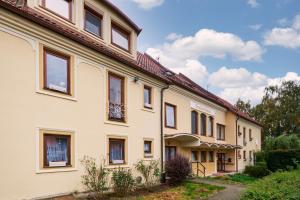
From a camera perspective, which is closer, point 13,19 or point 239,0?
point 13,19

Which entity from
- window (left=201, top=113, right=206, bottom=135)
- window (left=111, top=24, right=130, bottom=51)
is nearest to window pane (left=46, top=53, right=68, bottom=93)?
window (left=111, top=24, right=130, bottom=51)

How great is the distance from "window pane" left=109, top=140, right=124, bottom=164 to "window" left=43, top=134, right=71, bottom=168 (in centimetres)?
270

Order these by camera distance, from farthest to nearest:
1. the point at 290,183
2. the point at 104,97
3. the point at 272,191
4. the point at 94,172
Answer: the point at 104,97
the point at 94,172
the point at 290,183
the point at 272,191

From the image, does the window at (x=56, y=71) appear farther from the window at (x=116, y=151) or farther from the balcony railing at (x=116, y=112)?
the window at (x=116, y=151)

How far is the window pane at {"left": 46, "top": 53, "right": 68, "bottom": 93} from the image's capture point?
11.3 meters

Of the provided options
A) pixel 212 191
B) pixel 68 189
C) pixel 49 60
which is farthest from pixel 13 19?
pixel 212 191

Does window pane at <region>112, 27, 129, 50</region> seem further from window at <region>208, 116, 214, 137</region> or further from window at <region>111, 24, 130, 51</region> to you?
window at <region>208, 116, 214, 137</region>

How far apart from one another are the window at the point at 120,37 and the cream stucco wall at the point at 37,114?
174 cm

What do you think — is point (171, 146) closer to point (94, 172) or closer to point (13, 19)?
point (94, 172)

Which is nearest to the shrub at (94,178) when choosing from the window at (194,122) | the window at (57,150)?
the window at (57,150)

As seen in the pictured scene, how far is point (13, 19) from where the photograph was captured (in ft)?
32.7

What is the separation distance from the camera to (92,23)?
1456 centimetres

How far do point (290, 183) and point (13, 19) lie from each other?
8936 mm

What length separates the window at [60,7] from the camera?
Result: 12.2m
